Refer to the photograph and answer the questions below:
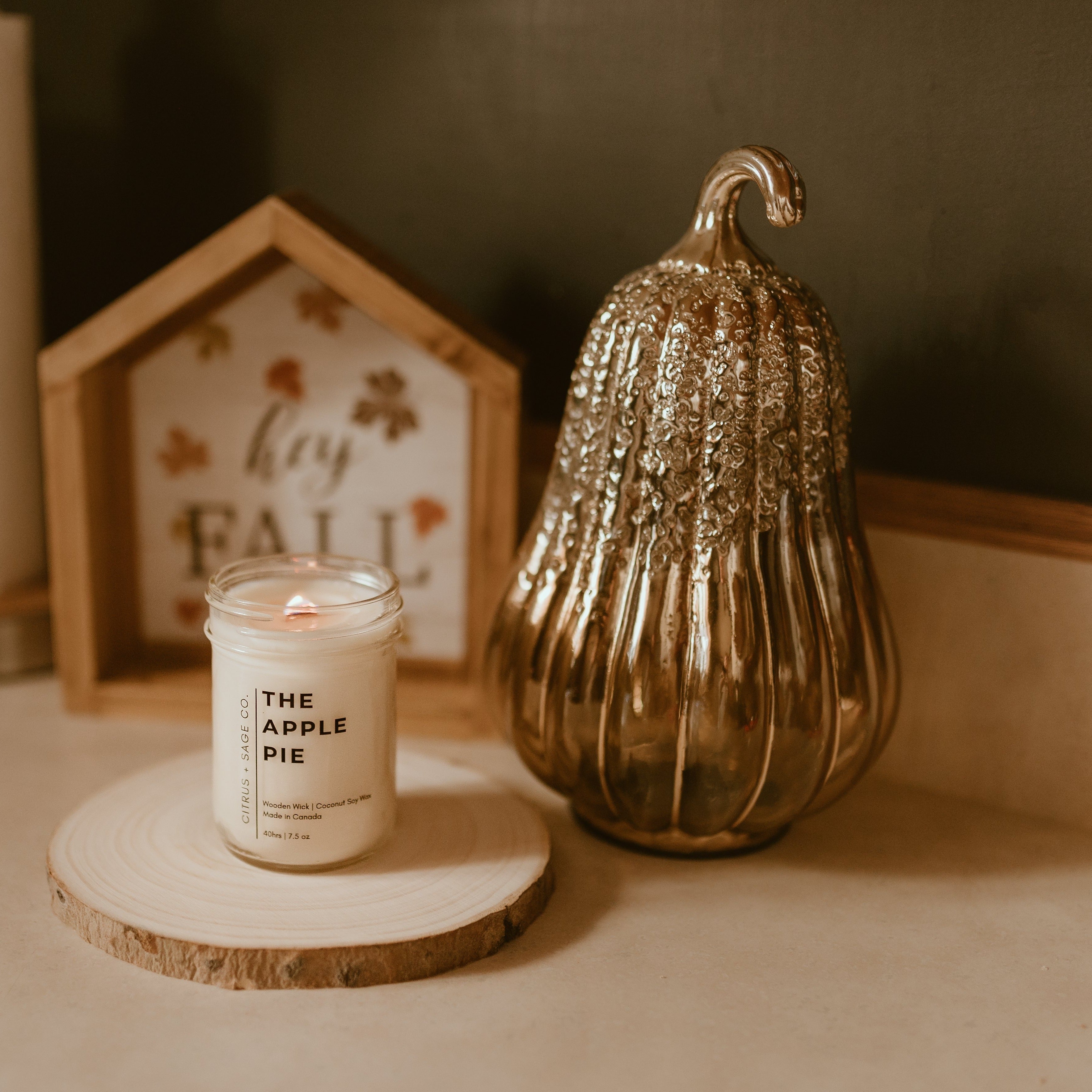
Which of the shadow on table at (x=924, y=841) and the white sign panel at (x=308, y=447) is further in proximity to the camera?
the white sign panel at (x=308, y=447)

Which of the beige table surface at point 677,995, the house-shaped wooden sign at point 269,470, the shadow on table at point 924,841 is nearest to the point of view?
the beige table surface at point 677,995

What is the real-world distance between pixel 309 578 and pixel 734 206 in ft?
0.91

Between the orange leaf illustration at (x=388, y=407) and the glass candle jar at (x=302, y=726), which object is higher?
the orange leaf illustration at (x=388, y=407)

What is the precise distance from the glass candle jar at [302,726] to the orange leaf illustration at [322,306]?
243mm

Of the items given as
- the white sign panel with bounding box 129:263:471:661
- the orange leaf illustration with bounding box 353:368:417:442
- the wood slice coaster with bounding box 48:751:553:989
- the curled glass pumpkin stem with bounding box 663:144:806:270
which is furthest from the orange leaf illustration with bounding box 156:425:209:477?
the curled glass pumpkin stem with bounding box 663:144:806:270

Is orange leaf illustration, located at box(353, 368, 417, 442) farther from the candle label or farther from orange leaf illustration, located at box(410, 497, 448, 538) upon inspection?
the candle label

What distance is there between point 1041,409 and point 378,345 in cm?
38

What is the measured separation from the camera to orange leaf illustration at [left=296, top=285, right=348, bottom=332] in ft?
2.41

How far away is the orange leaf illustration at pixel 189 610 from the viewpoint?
79 centimetres

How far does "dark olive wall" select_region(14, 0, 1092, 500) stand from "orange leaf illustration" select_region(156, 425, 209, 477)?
188mm

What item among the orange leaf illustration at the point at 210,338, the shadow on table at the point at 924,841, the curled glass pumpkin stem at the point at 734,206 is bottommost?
the shadow on table at the point at 924,841

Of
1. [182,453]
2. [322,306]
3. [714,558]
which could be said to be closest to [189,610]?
[182,453]

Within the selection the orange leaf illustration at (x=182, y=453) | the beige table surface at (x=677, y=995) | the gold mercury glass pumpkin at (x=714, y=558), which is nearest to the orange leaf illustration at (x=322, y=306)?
the orange leaf illustration at (x=182, y=453)

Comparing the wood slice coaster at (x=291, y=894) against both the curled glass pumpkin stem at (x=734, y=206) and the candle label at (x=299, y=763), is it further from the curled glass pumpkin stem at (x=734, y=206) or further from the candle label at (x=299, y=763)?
the curled glass pumpkin stem at (x=734, y=206)
